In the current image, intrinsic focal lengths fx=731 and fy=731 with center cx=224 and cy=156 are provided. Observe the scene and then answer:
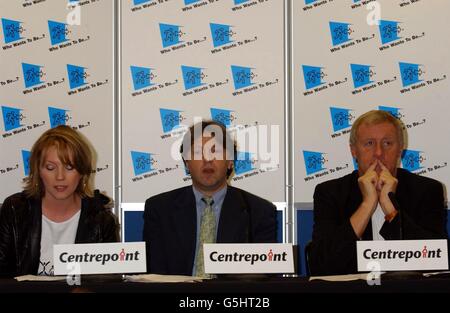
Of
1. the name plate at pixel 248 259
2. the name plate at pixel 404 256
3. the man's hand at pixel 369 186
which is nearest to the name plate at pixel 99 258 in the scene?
the name plate at pixel 248 259

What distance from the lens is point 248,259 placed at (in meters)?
2.59

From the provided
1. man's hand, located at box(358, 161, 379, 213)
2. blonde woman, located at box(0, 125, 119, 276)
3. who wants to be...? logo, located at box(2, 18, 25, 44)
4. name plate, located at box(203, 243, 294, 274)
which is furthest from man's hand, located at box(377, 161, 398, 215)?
who wants to be...? logo, located at box(2, 18, 25, 44)

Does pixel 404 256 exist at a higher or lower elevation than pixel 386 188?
lower

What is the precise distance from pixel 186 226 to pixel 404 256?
49.5 inches

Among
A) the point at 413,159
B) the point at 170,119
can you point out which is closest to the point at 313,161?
the point at 413,159

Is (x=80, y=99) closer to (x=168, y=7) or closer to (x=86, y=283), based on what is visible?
(x=168, y=7)

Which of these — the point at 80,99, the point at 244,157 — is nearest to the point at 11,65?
the point at 80,99

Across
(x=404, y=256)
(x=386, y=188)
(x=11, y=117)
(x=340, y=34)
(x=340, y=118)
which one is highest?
(x=340, y=34)

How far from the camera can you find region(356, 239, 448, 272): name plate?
8.32 ft

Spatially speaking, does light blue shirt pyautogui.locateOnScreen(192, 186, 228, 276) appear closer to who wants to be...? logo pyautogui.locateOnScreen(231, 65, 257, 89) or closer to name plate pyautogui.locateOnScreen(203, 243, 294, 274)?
name plate pyautogui.locateOnScreen(203, 243, 294, 274)

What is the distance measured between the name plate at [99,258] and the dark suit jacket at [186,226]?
82 cm

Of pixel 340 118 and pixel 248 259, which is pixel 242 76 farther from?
pixel 248 259
